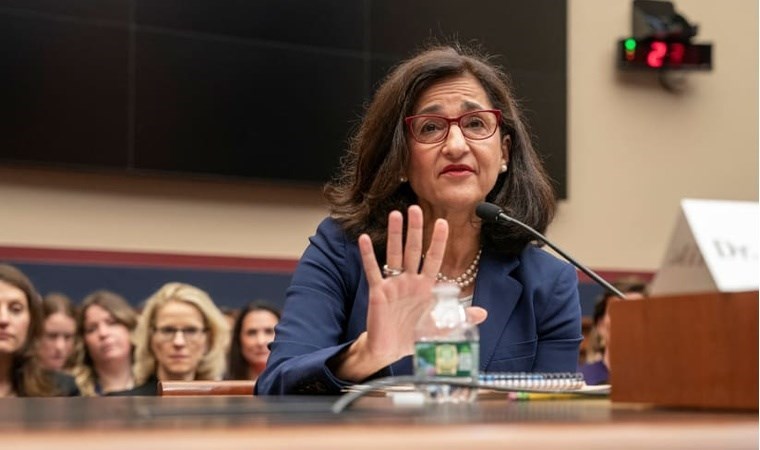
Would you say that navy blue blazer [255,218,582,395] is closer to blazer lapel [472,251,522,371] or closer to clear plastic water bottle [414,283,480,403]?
blazer lapel [472,251,522,371]

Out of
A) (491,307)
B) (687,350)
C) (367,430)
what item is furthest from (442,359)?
(491,307)

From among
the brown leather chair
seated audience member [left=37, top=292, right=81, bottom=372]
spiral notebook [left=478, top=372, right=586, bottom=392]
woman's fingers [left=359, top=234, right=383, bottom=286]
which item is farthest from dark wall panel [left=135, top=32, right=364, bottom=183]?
spiral notebook [left=478, top=372, right=586, bottom=392]

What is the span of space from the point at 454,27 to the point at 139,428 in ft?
19.0

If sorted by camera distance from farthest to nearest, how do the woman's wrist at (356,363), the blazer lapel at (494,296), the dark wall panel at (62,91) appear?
the dark wall panel at (62,91), the blazer lapel at (494,296), the woman's wrist at (356,363)

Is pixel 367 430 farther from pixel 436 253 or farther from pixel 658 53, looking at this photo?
pixel 658 53

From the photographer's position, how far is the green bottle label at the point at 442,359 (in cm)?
144

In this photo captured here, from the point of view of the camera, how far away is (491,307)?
2266 millimetres

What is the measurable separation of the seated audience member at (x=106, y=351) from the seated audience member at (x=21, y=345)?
0.38 m

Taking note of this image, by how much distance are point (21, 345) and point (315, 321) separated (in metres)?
2.36

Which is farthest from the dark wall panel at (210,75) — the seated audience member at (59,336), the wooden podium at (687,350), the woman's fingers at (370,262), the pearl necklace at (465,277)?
the wooden podium at (687,350)

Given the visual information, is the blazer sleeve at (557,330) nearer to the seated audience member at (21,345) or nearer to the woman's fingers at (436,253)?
the woman's fingers at (436,253)

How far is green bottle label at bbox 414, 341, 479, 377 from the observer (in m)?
1.44

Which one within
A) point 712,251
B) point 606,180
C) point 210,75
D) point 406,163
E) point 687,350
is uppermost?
point 210,75

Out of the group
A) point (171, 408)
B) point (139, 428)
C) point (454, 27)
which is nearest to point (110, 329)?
point (454, 27)
